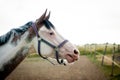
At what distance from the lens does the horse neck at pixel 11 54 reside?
15.8ft

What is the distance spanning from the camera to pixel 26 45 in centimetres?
496

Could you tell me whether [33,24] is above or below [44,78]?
above

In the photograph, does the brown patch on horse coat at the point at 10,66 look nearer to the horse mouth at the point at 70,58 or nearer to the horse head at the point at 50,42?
the horse head at the point at 50,42

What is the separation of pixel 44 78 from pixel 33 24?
8.01 metres

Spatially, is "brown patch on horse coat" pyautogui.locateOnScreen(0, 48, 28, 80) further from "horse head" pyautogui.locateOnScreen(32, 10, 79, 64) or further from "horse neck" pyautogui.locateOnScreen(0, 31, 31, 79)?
"horse head" pyautogui.locateOnScreen(32, 10, 79, 64)

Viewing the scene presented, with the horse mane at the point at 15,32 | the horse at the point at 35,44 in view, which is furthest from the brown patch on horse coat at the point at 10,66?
the horse mane at the point at 15,32

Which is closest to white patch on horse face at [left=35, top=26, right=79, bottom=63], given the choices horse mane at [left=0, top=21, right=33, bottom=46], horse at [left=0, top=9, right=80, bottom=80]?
horse at [left=0, top=9, right=80, bottom=80]

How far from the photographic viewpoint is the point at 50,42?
510 cm

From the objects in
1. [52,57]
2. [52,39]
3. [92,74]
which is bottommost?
[92,74]

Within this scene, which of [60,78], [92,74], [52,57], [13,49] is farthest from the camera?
[92,74]

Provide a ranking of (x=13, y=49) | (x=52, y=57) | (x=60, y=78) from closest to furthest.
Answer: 1. (x=13, y=49)
2. (x=52, y=57)
3. (x=60, y=78)

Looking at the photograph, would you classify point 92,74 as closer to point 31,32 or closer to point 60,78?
point 60,78

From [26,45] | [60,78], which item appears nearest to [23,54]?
[26,45]

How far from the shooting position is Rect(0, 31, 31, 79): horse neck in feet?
15.8
